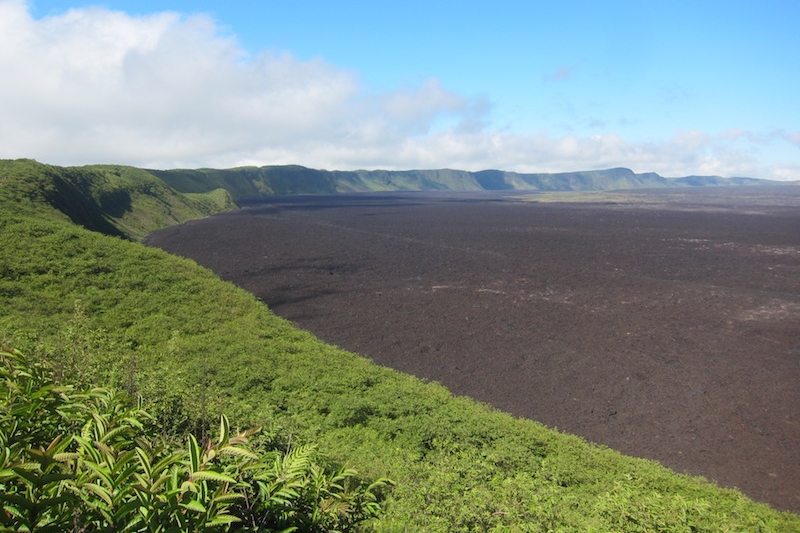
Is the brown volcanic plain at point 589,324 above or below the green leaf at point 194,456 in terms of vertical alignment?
below

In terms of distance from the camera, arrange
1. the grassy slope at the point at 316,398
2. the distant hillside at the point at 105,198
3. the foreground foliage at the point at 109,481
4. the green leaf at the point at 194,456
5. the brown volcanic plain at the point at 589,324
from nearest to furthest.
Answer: the foreground foliage at the point at 109,481 < the green leaf at the point at 194,456 < the grassy slope at the point at 316,398 < the brown volcanic plain at the point at 589,324 < the distant hillside at the point at 105,198

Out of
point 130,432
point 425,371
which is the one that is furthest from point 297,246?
point 130,432

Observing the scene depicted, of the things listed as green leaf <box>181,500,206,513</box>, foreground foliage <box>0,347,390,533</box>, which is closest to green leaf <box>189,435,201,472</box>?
foreground foliage <box>0,347,390,533</box>

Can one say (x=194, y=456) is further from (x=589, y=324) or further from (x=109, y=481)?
(x=589, y=324)

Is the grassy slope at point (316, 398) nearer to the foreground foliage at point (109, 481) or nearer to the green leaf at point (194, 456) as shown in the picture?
the foreground foliage at point (109, 481)

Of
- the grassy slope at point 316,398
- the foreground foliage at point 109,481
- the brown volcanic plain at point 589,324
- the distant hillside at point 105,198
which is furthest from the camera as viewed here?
the distant hillside at point 105,198

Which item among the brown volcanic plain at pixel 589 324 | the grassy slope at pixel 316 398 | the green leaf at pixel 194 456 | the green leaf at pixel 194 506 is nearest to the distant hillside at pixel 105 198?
the brown volcanic plain at pixel 589 324

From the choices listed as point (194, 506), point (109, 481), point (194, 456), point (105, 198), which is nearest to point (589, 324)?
point (194, 456)
